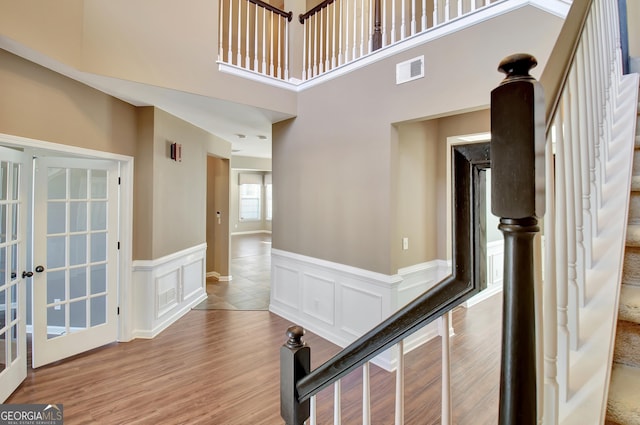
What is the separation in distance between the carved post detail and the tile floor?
351 centimetres

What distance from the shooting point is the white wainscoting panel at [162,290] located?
3.57 m

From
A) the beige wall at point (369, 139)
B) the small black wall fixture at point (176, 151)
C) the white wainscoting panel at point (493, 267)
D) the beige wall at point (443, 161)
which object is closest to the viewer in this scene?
the beige wall at point (369, 139)

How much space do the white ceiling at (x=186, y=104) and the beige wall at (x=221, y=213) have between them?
78 cm

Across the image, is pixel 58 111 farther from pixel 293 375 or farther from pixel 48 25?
pixel 293 375

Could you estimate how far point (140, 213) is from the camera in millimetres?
3568

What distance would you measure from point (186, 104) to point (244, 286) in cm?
332

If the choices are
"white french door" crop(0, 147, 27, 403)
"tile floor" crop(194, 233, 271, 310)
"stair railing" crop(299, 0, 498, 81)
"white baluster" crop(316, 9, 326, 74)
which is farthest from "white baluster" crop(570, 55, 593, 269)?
"tile floor" crop(194, 233, 271, 310)

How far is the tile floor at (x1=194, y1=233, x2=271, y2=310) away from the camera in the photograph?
4.62m

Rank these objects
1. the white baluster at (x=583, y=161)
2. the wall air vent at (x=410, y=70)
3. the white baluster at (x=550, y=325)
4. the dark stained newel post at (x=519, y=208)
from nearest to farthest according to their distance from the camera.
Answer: the dark stained newel post at (x=519, y=208) < the white baluster at (x=550, y=325) < the white baluster at (x=583, y=161) < the wall air vent at (x=410, y=70)

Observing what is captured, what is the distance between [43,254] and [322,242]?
2716mm

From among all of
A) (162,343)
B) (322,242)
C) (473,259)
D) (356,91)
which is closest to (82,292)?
(162,343)

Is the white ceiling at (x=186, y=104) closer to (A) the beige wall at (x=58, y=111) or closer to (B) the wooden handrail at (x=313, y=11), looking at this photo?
(A) the beige wall at (x=58, y=111)

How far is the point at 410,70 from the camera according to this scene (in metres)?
2.83

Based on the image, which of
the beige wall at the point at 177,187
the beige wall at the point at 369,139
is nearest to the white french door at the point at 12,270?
the beige wall at the point at 177,187
